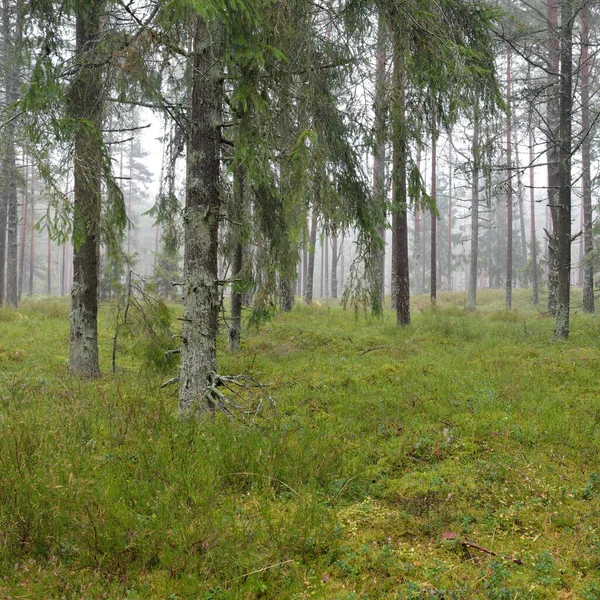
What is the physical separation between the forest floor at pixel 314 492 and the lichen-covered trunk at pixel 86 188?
1.21m

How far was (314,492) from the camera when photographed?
3.74 m

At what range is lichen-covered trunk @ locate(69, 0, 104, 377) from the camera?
6.00 meters

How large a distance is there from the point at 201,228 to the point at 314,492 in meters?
3.45

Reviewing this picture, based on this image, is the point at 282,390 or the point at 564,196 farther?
the point at 564,196

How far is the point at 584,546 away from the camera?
331 centimetres

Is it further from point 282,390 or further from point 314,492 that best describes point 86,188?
point 314,492

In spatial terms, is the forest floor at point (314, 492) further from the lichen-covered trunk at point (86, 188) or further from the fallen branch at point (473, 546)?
the lichen-covered trunk at point (86, 188)

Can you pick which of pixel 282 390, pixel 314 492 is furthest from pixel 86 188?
pixel 314 492

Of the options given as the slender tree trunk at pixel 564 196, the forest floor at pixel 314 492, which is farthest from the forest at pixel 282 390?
the slender tree trunk at pixel 564 196

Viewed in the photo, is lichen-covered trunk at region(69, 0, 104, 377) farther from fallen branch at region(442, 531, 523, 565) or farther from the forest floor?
fallen branch at region(442, 531, 523, 565)

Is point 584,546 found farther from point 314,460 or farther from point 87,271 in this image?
point 87,271

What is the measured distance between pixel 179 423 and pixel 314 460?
5.20 ft

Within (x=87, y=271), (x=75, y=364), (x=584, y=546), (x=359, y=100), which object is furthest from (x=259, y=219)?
(x=584, y=546)

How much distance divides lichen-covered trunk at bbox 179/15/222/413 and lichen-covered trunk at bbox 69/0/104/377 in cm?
135
